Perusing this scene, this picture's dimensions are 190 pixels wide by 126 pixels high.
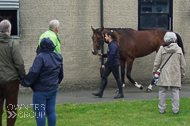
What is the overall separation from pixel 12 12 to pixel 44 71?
5440 millimetres

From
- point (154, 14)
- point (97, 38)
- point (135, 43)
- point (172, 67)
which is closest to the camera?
point (172, 67)

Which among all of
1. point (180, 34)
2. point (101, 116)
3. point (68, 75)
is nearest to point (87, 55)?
point (68, 75)

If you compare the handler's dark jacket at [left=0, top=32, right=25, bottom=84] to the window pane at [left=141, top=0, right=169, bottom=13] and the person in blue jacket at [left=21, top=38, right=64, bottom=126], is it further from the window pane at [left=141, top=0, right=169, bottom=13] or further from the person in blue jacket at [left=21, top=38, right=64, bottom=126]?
the window pane at [left=141, top=0, right=169, bottom=13]

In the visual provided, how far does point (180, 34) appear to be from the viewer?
36.7 feet

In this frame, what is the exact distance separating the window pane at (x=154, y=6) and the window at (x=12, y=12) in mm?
4172

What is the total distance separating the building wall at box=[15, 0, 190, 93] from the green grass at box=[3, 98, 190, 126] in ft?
9.09

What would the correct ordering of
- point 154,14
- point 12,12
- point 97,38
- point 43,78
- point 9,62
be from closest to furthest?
point 43,78 → point 9,62 → point 97,38 → point 12,12 → point 154,14

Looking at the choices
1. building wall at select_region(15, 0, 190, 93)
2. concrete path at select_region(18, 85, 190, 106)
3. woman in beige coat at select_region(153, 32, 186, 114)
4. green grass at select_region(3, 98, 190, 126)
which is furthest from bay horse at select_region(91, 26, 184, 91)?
woman in beige coat at select_region(153, 32, 186, 114)

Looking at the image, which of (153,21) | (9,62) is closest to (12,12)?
(153,21)

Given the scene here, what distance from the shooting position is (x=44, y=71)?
16.5 feet

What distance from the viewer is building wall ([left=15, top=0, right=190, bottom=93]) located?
10.1m

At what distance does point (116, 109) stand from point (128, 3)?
4.63 meters

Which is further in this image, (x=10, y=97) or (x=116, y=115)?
(x=116, y=115)

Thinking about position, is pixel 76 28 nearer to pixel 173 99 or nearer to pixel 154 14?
pixel 154 14
